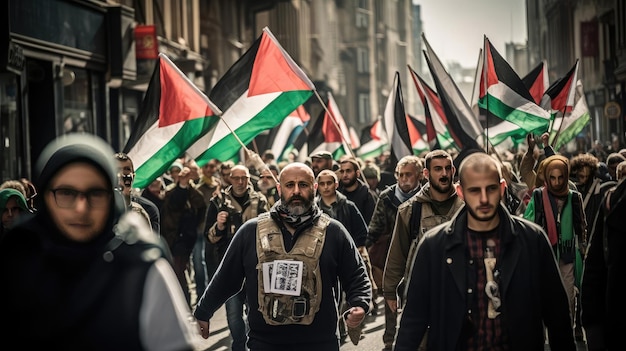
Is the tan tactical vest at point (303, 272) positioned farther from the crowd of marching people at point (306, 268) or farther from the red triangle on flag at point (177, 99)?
the red triangle on flag at point (177, 99)

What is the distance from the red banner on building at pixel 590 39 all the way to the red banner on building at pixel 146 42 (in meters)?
→ 29.4

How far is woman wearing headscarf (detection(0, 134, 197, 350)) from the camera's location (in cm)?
329

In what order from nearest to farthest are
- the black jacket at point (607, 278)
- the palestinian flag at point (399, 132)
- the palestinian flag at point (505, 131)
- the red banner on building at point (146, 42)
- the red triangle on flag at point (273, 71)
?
1. the black jacket at point (607, 278)
2. the red triangle on flag at point (273, 71)
3. the palestinian flag at point (505, 131)
4. the palestinian flag at point (399, 132)
5. the red banner on building at point (146, 42)

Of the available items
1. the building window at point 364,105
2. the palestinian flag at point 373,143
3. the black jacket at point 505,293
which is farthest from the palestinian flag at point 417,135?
the building window at point 364,105

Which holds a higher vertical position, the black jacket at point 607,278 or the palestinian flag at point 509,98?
the palestinian flag at point 509,98

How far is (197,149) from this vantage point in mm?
11469

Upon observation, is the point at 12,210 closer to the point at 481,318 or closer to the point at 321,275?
the point at 321,275

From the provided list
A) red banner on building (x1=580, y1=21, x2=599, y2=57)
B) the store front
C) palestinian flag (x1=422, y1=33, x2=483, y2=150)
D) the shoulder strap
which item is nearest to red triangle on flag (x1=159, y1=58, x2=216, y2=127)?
palestinian flag (x1=422, y1=33, x2=483, y2=150)

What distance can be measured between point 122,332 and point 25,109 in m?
15.0

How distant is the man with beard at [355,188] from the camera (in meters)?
12.2

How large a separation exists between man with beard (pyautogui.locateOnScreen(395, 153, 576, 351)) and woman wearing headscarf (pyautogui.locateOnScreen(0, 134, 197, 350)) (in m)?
1.78

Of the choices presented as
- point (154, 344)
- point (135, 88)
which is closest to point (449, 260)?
point (154, 344)

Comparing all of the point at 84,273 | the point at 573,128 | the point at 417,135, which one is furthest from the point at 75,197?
the point at 417,135

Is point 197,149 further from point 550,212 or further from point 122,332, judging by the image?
point 122,332
